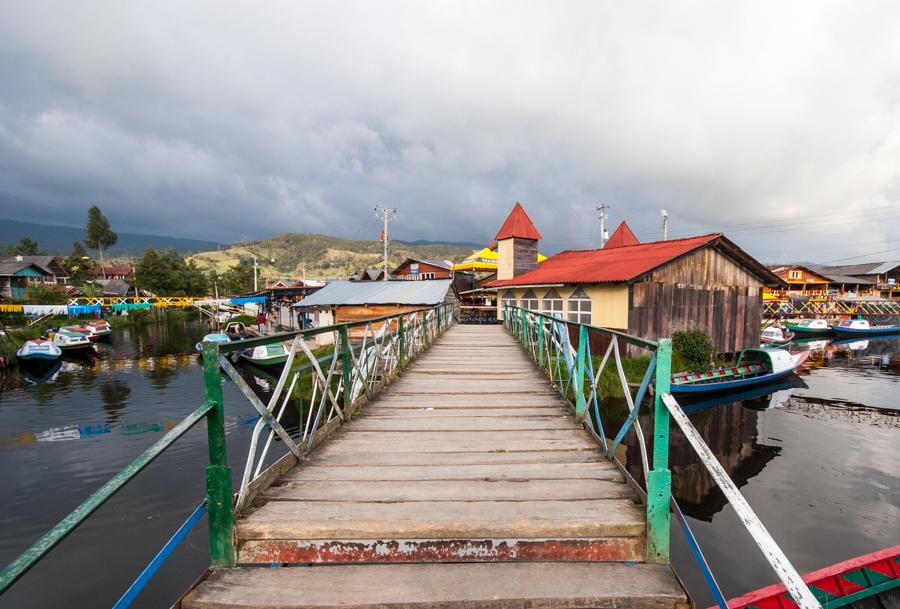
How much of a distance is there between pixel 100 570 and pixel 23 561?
990 centimetres

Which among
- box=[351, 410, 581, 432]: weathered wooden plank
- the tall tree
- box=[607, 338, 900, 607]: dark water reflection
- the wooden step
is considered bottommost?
box=[607, 338, 900, 607]: dark water reflection

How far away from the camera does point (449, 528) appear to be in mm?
2824

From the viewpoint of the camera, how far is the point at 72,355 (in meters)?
30.0

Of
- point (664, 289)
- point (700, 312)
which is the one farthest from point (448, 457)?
point (700, 312)

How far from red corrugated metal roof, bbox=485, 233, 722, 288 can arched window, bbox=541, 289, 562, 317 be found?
32.7 inches

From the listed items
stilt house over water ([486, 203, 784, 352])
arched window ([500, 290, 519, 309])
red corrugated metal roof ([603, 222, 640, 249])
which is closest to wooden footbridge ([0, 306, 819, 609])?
stilt house over water ([486, 203, 784, 352])

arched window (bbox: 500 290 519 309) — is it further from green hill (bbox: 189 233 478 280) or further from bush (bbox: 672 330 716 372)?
green hill (bbox: 189 233 478 280)

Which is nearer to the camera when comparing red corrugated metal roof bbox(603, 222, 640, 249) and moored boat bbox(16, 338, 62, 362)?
moored boat bbox(16, 338, 62, 362)

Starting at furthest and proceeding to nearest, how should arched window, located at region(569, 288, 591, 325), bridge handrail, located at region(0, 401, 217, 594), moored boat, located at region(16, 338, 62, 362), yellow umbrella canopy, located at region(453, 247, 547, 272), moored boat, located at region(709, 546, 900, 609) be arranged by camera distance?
yellow umbrella canopy, located at region(453, 247, 547, 272), moored boat, located at region(16, 338, 62, 362), arched window, located at region(569, 288, 591, 325), moored boat, located at region(709, 546, 900, 609), bridge handrail, located at region(0, 401, 217, 594)

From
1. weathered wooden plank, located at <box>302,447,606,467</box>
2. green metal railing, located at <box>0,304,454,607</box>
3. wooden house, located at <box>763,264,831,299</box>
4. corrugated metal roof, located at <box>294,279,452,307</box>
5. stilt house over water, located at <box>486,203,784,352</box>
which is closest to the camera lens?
green metal railing, located at <box>0,304,454,607</box>

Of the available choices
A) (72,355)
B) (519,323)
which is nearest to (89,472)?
(519,323)

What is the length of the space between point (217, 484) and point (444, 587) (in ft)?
5.16

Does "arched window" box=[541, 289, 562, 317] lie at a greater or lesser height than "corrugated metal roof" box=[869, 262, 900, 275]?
lesser

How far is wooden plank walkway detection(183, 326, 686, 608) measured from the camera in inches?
96.8
